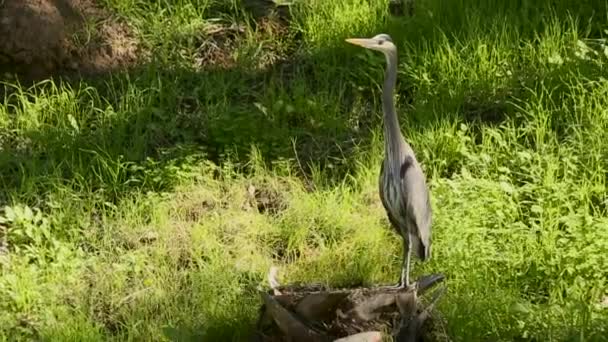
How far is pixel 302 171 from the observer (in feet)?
19.6

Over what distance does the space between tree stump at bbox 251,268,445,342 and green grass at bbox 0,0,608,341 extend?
0.31m

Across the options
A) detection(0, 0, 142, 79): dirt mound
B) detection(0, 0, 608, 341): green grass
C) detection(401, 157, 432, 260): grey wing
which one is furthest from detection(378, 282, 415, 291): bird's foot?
detection(0, 0, 142, 79): dirt mound

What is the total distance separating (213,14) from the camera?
6.96m

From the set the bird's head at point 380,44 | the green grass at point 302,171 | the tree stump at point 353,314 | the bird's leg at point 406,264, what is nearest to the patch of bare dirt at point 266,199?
the green grass at point 302,171

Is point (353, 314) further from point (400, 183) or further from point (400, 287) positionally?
point (400, 183)

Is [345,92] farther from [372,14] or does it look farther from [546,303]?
[546,303]

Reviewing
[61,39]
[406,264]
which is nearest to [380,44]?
[406,264]

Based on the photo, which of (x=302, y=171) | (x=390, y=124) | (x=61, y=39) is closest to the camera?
(x=390, y=124)

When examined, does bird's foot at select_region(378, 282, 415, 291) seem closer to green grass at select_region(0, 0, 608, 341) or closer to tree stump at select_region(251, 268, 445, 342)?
tree stump at select_region(251, 268, 445, 342)

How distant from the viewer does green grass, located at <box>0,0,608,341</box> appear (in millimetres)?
4984

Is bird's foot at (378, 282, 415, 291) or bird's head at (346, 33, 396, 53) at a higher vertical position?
bird's head at (346, 33, 396, 53)

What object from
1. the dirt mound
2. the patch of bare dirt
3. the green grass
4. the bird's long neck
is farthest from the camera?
the dirt mound

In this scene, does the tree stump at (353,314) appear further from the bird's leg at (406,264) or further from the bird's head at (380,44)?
the bird's head at (380,44)

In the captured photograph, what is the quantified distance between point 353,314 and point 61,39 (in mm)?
2989
